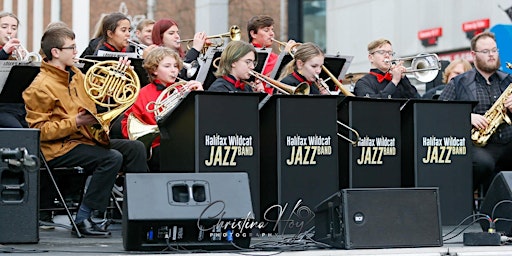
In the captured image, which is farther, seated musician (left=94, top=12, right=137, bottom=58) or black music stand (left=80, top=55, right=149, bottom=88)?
seated musician (left=94, top=12, right=137, bottom=58)

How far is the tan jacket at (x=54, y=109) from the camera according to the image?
27.7 feet

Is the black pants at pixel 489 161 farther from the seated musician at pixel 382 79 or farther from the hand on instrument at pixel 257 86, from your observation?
the hand on instrument at pixel 257 86

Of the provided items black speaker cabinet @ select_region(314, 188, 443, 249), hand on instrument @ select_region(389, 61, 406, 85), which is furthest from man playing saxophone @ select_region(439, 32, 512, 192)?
black speaker cabinet @ select_region(314, 188, 443, 249)

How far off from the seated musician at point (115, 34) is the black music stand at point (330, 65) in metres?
1.44

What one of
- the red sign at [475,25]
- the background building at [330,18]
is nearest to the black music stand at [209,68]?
the background building at [330,18]

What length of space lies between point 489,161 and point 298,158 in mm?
2384

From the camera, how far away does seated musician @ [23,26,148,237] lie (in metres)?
8.45

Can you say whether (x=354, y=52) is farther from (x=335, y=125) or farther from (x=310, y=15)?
(x=335, y=125)

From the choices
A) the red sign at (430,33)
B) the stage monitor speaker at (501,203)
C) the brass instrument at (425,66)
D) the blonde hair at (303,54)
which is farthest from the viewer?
the red sign at (430,33)

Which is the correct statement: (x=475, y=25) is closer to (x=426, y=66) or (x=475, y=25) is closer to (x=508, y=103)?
(x=426, y=66)

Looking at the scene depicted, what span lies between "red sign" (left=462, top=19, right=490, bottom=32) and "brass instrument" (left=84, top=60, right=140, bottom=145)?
10.8m

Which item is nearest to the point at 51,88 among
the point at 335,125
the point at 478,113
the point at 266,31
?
the point at 335,125

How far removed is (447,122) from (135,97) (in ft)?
9.45

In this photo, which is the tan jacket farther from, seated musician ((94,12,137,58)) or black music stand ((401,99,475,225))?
black music stand ((401,99,475,225))
